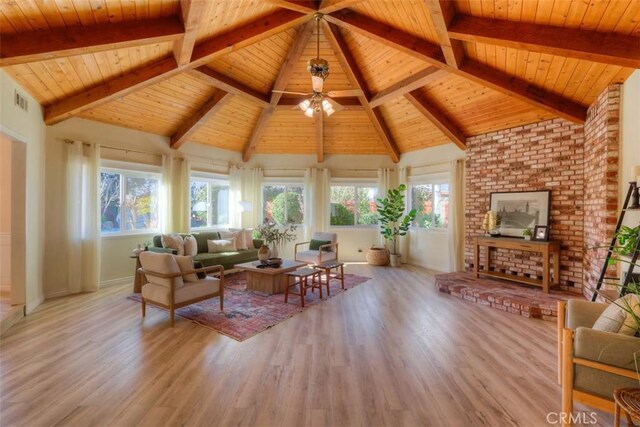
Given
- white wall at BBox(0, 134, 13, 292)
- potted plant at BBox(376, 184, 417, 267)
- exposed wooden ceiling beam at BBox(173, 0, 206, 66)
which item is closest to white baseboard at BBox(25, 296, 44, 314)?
white wall at BBox(0, 134, 13, 292)

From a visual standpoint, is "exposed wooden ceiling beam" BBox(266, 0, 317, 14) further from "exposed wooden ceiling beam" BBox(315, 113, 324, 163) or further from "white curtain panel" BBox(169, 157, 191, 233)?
"white curtain panel" BBox(169, 157, 191, 233)

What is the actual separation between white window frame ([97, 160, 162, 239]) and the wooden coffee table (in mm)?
2471

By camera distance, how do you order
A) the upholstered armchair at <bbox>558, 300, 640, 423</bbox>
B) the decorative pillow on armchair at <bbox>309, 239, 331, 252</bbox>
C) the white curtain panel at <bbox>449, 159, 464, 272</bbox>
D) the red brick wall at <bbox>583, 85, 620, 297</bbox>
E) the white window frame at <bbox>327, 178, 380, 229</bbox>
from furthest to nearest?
the white window frame at <bbox>327, 178, 380, 229</bbox> → the decorative pillow on armchair at <bbox>309, 239, 331, 252</bbox> → the white curtain panel at <bbox>449, 159, 464, 272</bbox> → the red brick wall at <bbox>583, 85, 620, 297</bbox> → the upholstered armchair at <bbox>558, 300, 640, 423</bbox>

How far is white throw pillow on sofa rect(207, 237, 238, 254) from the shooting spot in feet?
20.4

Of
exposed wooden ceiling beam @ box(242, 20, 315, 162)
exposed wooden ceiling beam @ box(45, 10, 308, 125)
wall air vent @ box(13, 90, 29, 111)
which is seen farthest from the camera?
exposed wooden ceiling beam @ box(242, 20, 315, 162)

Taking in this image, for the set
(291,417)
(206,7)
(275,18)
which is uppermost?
(275,18)

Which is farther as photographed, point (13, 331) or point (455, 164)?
point (455, 164)

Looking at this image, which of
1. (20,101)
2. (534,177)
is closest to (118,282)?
(20,101)

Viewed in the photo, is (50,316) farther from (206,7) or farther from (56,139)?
(206,7)

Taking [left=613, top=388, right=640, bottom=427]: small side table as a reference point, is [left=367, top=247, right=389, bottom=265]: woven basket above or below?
below

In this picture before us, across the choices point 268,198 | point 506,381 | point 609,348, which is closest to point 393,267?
point 268,198

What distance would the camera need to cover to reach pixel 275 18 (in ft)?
12.8

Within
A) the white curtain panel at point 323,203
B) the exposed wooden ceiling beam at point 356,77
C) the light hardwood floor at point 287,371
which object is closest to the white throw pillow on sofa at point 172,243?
the light hardwood floor at point 287,371

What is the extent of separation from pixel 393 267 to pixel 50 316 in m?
6.31
